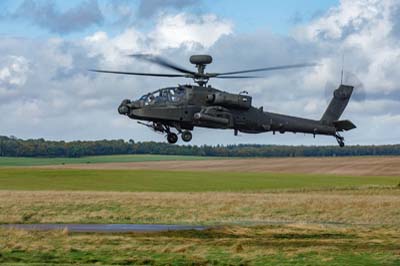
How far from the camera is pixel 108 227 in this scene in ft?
176


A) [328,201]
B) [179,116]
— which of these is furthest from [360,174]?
[179,116]

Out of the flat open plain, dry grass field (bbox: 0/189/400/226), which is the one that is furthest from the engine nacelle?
the flat open plain

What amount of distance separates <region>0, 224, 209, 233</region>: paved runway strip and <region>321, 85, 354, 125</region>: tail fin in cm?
1558

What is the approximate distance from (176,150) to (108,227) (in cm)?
9108

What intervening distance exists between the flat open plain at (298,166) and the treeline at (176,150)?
7996 mm

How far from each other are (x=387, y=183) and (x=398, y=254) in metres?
52.6

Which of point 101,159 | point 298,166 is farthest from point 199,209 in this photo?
point 101,159

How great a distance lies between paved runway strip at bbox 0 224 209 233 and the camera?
5081cm

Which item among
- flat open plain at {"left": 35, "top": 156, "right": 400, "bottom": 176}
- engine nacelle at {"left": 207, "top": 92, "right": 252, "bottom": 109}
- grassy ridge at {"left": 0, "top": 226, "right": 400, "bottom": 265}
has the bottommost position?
grassy ridge at {"left": 0, "top": 226, "right": 400, "bottom": 265}

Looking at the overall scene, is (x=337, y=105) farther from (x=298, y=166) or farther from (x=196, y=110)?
(x=298, y=166)

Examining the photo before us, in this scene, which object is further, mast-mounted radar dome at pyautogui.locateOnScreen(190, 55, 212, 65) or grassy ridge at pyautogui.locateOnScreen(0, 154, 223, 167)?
grassy ridge at pyautogui.locateOnScreen(0, 154, 223, 167)

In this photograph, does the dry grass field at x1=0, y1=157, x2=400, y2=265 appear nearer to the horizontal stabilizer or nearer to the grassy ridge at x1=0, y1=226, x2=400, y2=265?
the grassy ridge at x1=0, y1=226, x2=400, y2=265

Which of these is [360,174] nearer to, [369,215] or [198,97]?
[369,215]

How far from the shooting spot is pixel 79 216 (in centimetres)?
6081
